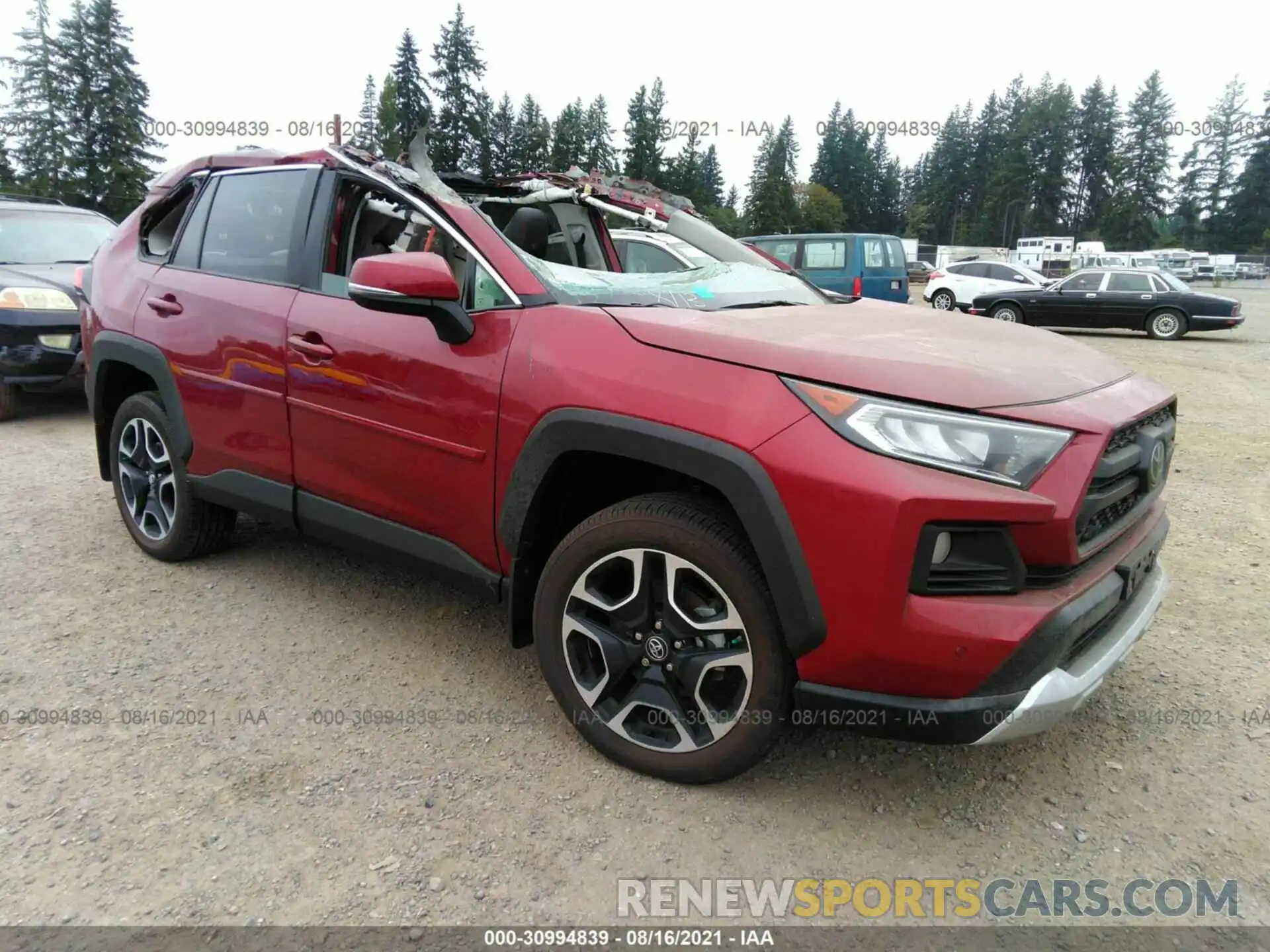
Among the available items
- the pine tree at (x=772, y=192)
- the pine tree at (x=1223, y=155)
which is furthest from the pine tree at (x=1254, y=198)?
the pine tree at (x=772, y=192)

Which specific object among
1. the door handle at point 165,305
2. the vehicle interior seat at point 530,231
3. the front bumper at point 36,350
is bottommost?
the front bumper at point 36,350

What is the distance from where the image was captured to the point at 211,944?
5.95ft

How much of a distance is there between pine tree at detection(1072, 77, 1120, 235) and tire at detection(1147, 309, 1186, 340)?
8077 cm

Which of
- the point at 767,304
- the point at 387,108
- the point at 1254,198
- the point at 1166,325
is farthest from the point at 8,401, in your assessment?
the point at 1254,198

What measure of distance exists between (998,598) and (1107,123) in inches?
4084

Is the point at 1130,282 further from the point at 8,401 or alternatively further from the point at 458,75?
the point at 458,75

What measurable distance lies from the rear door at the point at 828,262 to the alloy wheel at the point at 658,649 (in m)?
12.6

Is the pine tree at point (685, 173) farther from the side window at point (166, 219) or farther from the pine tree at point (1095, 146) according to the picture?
the side window at point (166, 219)

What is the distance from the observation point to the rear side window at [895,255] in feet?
48.0

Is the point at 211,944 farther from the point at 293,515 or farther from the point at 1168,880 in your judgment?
the point at 1168,880

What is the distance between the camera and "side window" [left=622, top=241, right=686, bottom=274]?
10.6ft

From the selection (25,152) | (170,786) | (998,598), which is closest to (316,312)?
(170,786)

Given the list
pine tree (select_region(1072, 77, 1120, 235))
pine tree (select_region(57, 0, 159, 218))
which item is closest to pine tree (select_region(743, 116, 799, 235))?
pine tree (select_region(1072, 77, 1120, 235))

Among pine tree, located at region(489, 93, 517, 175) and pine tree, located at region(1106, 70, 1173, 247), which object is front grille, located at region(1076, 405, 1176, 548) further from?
pine tree, located at region(1106, 70, 1173, 247)
